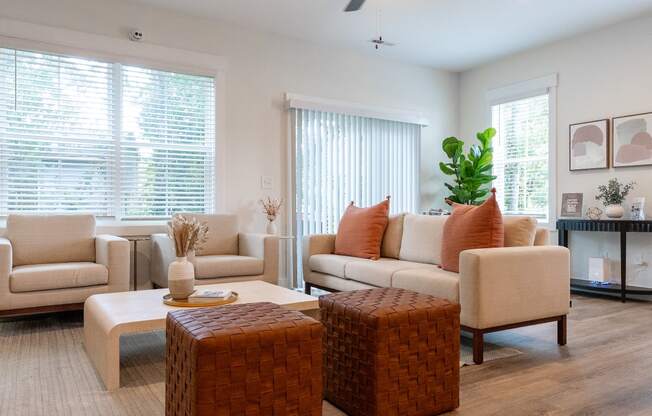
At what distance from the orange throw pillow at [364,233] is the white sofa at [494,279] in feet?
0.97

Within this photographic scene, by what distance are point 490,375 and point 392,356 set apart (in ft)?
2.82

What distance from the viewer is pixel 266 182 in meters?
5.10

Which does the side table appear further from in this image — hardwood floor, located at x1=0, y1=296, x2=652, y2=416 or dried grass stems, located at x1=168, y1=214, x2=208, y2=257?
dried grass stems, located at x1=168, y1=214, x2=208, y2=257

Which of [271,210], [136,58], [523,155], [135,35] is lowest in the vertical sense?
[271,210]

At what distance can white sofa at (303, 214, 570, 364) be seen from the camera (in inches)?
101

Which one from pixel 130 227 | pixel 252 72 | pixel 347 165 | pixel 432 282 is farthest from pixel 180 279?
pixel 347 165

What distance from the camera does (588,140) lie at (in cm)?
505

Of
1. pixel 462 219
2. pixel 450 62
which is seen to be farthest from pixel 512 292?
pixel 450 62

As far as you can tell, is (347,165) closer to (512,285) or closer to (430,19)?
(430,19)

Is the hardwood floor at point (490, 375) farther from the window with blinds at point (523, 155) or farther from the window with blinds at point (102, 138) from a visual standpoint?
the window with blinds at point (523, 155)

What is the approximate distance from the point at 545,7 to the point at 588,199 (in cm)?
205

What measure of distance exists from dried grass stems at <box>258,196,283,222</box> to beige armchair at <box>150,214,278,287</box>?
1.46 ft

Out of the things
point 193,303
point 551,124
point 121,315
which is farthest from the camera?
point 551,124

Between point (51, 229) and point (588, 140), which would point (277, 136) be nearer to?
point (51, 229)
